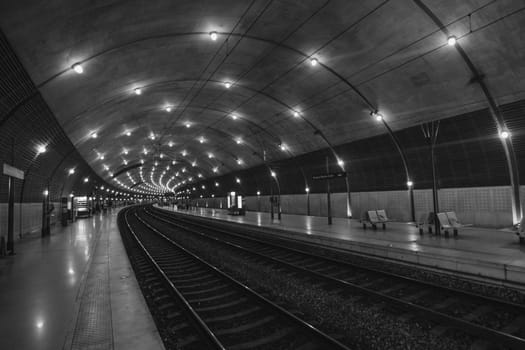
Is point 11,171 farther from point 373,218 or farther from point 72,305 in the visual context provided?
point 373,218

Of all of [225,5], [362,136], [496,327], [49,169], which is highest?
[225,5]

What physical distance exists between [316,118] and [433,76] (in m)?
8.30

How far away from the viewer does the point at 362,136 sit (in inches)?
763

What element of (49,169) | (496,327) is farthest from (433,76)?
(49,169)

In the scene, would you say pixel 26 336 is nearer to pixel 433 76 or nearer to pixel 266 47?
pixel 266 47

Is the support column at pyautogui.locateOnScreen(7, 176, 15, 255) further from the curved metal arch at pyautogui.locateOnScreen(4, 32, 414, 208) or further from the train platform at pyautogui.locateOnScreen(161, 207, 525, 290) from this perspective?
the train platform at pyautogui.locateOnScreen(161, 207, 525, 290)

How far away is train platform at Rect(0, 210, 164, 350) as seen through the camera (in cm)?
440

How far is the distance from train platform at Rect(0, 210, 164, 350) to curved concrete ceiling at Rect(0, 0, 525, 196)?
618 centimetres

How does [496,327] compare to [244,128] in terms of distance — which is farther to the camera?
[244,128]

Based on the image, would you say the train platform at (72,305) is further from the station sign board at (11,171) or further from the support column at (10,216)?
the station sign board at (11,171)

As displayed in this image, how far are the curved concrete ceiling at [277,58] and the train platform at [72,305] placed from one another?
6183 mm

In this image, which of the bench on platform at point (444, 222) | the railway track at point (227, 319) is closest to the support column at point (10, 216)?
the railway track at point (227, 319)

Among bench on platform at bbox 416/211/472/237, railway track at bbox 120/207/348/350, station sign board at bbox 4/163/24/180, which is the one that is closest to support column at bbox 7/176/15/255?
station sign board at bbox 4/163/24/180

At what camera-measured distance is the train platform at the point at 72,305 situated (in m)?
4.40
